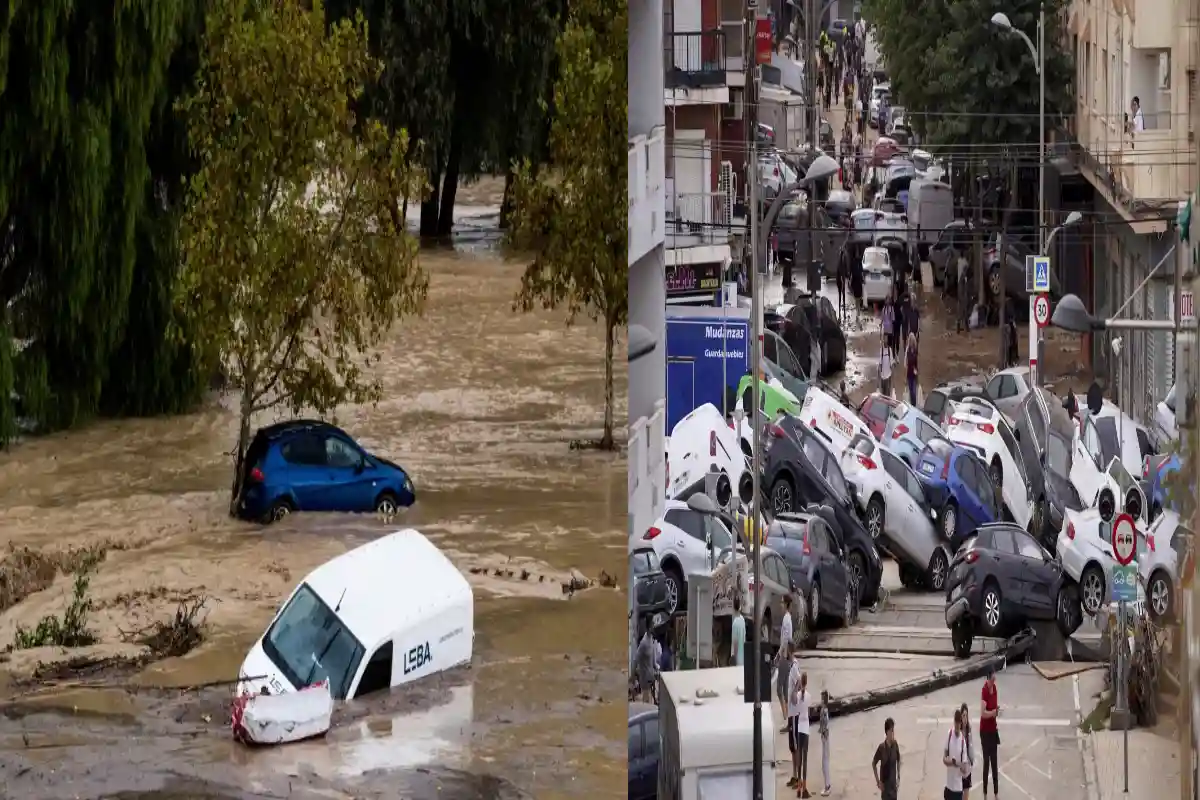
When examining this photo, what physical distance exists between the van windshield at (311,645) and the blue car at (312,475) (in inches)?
6.2

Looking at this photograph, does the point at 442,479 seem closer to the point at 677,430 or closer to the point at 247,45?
the point at 677,430

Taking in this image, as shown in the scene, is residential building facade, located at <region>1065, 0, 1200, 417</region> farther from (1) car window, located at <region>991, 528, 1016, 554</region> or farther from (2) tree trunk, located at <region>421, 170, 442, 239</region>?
(2) tree trunk, located at <region>421, 170, 442, 239</region>

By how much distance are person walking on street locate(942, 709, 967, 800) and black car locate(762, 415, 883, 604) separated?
282 millimetres

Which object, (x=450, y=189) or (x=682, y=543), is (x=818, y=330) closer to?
(x=682, y=543)

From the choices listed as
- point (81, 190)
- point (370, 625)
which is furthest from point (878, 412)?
point (81, 190)

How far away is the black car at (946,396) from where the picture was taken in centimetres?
341

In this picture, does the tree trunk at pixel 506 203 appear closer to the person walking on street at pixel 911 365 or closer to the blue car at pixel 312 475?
the blue car at pixel 312 475

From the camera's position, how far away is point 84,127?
10.4 ft

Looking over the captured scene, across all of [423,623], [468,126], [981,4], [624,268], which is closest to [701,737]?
[423,623]

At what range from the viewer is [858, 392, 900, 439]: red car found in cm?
342

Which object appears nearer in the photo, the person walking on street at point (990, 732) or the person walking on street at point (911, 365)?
the person walking on street at point (990, 732)

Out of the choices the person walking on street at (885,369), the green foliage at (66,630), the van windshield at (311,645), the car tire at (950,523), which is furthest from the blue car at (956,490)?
the green foliage at (66,630)

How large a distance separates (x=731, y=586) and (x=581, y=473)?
0.39m

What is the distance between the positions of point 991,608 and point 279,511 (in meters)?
1.25
